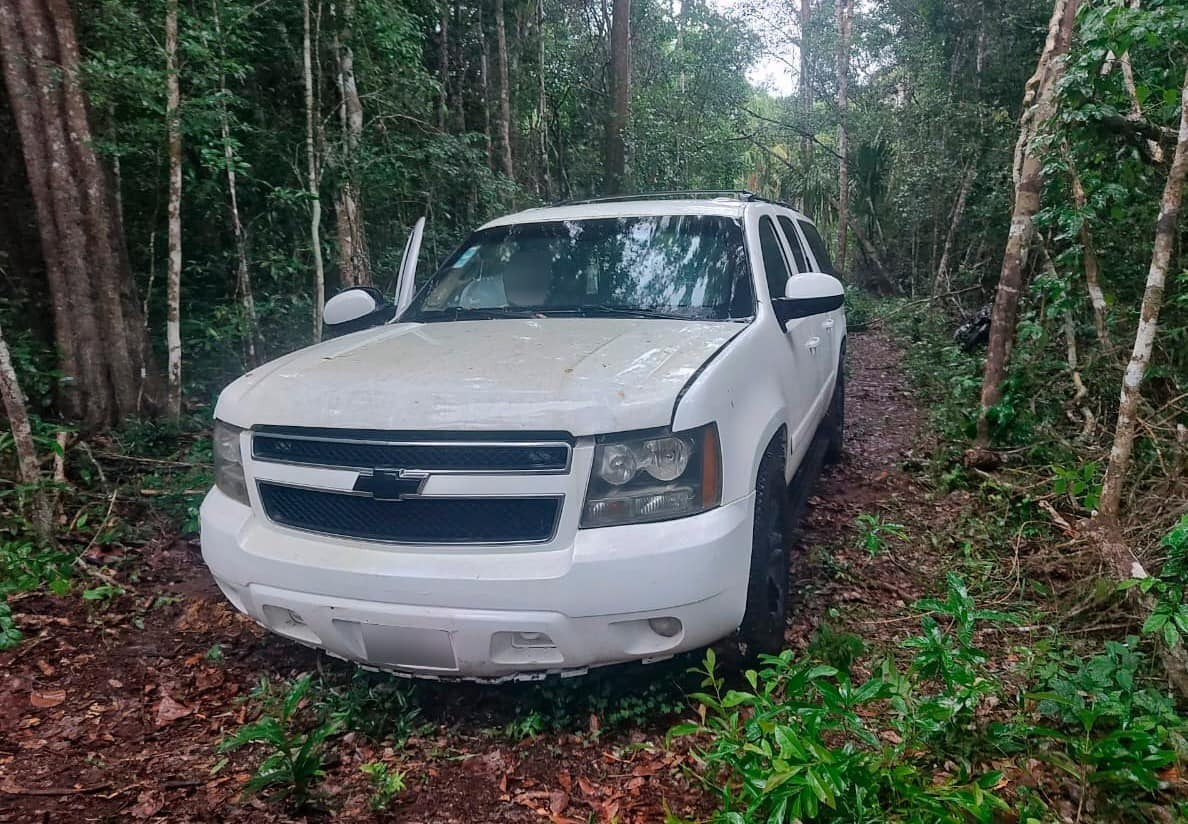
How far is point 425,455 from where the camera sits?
7.33 feet

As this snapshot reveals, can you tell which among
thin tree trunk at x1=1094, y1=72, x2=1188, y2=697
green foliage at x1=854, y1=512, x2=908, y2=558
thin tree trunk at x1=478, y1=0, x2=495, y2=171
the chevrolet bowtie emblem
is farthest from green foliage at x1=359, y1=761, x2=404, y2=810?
thin tree trunk at x1=478, y1=0, x2=495, y2=171

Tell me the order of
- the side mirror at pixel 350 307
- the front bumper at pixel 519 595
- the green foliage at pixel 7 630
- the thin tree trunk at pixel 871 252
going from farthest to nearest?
the thin tree trunk at pixel 871 252 < the side mirror at pixel 350 307 < the green foliage at pixel 7 630 < the front bumper at pixel 519 595

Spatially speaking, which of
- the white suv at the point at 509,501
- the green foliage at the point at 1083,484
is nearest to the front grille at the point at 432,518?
the white suv at the point at 509,501

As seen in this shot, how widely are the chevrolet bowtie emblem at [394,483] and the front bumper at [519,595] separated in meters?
0.17

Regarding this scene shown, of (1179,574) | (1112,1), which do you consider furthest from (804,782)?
(1112,1)

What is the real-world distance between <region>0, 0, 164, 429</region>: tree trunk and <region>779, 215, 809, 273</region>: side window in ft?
14.2

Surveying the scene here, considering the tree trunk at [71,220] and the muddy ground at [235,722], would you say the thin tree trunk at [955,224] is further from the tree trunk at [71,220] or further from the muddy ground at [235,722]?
the tree trunk at [71,220]

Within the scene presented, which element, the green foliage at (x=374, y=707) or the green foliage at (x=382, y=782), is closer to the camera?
the green foliage at (x=382, y=782)

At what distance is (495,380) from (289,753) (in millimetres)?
1315

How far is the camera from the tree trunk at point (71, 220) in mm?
4379

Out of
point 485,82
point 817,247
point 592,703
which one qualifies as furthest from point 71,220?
point 485,82

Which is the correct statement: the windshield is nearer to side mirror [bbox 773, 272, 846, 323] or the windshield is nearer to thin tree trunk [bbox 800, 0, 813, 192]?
side mirror [bbox 773, 272, 846, 323]

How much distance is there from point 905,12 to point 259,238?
12039 millimetres

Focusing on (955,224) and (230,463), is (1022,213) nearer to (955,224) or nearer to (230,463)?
(230,463)
